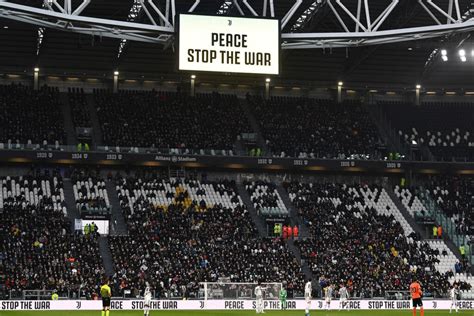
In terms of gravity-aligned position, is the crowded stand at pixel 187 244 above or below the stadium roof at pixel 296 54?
below

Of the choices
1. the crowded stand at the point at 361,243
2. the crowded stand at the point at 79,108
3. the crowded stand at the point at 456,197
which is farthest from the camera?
the crowded stand at the point at 79,108

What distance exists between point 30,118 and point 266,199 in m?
18.4

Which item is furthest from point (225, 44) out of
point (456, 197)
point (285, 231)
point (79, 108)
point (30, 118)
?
point (456, 197)

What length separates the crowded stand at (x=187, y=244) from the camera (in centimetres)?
5416

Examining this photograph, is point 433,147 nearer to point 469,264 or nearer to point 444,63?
point 444,63

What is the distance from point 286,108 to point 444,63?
1403 centimetres

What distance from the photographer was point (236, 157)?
6862 centimetres

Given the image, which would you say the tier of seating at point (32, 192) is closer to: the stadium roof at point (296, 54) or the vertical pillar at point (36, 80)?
the stadium roof at point (296, 54)

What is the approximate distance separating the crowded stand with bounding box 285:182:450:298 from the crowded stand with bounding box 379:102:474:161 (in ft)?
21.7

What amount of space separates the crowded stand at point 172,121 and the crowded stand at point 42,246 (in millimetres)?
7888

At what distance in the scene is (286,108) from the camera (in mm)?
75625

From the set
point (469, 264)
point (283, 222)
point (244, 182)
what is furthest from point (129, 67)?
point (469, 264)

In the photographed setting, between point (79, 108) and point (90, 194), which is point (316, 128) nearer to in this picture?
point (79, 108)

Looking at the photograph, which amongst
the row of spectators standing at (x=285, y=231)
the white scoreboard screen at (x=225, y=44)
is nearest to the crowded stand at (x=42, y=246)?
the row of spectators standing at (x=285, y=231)
